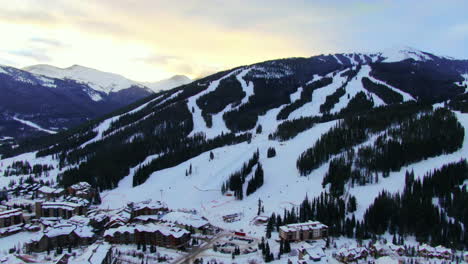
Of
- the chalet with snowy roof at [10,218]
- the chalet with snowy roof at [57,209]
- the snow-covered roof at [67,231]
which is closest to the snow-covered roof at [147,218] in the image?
the snow-covered roof at [67,231]

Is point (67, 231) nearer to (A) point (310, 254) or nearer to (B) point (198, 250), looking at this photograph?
(B) point (198, 250)

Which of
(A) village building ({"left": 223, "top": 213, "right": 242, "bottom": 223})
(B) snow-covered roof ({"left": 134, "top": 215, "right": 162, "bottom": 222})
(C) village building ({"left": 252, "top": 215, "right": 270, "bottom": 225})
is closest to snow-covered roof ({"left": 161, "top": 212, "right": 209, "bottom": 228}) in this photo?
(B) snow-covered roof ({"left": 134, "top": 215, "right": 162, "bottom": 222})

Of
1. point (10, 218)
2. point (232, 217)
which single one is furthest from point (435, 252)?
point (10, 218)

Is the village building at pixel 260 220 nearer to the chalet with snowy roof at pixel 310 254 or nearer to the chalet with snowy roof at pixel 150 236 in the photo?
the chalet with snowy roof at pixel 150 236

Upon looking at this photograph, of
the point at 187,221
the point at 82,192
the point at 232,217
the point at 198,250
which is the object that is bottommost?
the point at 198,250

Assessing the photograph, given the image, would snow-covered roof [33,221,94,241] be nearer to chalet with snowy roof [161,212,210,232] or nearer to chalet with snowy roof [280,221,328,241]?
chalet with snowy roof [161,212,210,232]

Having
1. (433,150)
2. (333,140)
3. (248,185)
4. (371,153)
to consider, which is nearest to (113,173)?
(248,185)
